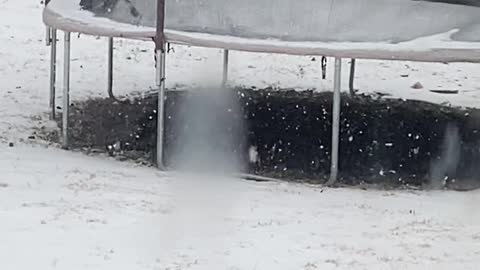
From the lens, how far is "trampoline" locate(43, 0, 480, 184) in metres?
7.54

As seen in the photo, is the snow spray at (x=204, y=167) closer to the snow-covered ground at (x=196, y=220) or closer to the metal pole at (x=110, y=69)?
the snow-covered ground at (x=196, y=220)

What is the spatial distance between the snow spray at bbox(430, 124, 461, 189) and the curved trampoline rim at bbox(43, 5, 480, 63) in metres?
1.06

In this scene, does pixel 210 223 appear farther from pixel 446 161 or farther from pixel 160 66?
pixel 446 161

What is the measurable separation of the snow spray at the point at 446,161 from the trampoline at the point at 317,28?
3.49ft


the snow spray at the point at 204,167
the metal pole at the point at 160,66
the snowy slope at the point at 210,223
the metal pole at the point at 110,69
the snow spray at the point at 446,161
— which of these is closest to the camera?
the snowy slope at the point at 210,223

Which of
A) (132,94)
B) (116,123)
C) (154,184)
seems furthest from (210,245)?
(132,94)

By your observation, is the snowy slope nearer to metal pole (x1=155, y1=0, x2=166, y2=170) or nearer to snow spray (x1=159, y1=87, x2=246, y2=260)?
snow spray (x1=159, y1=87, x2=246, y2=260)

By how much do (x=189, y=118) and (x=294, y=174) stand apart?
6.91 ft

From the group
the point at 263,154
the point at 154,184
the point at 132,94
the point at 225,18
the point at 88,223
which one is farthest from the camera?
the point at 132,94

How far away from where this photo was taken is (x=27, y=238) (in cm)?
542

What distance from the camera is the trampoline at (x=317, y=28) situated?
24.7 ft

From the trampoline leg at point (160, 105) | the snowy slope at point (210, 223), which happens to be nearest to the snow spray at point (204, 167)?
the snowy slope at point (210, 223)

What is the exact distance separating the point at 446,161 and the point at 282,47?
6.42 ft

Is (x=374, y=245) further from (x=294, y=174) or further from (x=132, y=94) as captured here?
(x=132, y=94)
